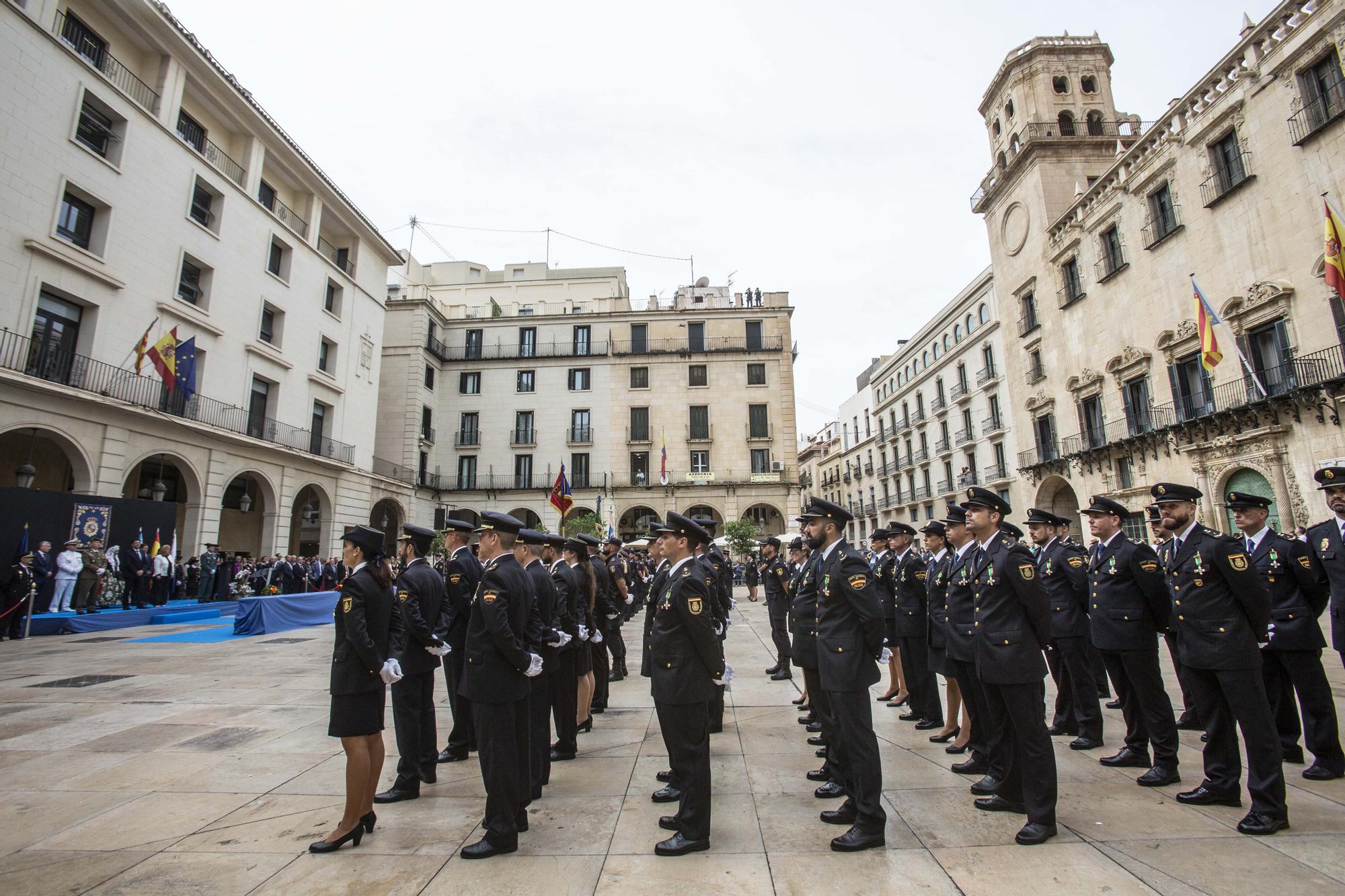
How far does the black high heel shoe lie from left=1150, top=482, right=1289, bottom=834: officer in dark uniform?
17.3 ft

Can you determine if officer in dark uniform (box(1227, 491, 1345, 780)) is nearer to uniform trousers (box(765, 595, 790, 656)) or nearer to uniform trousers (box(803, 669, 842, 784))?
uniform trousers (box(803, 669, 842, 784))

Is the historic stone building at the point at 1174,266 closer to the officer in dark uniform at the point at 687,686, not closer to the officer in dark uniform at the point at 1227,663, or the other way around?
the officer in dark uniform at the point at 1227,663

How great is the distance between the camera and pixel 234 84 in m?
20.8

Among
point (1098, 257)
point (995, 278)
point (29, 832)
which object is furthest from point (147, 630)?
point (995, 278)

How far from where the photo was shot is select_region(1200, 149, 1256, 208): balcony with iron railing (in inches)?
730

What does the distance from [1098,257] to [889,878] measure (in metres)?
28.3

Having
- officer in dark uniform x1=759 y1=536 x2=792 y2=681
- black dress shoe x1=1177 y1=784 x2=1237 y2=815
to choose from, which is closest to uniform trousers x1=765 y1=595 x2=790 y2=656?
officer in dark uniform x1=759 y1=536 x2=792 y2=681

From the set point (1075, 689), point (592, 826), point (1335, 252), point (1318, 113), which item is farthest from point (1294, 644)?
point (1318, 113)

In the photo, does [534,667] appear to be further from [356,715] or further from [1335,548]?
[1335,548]

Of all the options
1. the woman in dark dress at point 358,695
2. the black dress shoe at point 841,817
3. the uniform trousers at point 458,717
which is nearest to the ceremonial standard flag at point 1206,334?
the black dress shoe at point 841,817

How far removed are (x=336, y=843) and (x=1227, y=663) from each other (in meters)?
5.71

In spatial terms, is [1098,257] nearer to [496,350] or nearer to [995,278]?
[995,278]

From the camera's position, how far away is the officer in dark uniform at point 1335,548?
5.12 meters

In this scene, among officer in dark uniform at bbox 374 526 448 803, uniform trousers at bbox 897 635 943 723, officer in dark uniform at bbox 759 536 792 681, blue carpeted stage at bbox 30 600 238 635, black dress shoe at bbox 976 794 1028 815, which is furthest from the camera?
blue carpeted stage at bbox 30 600 238 635
